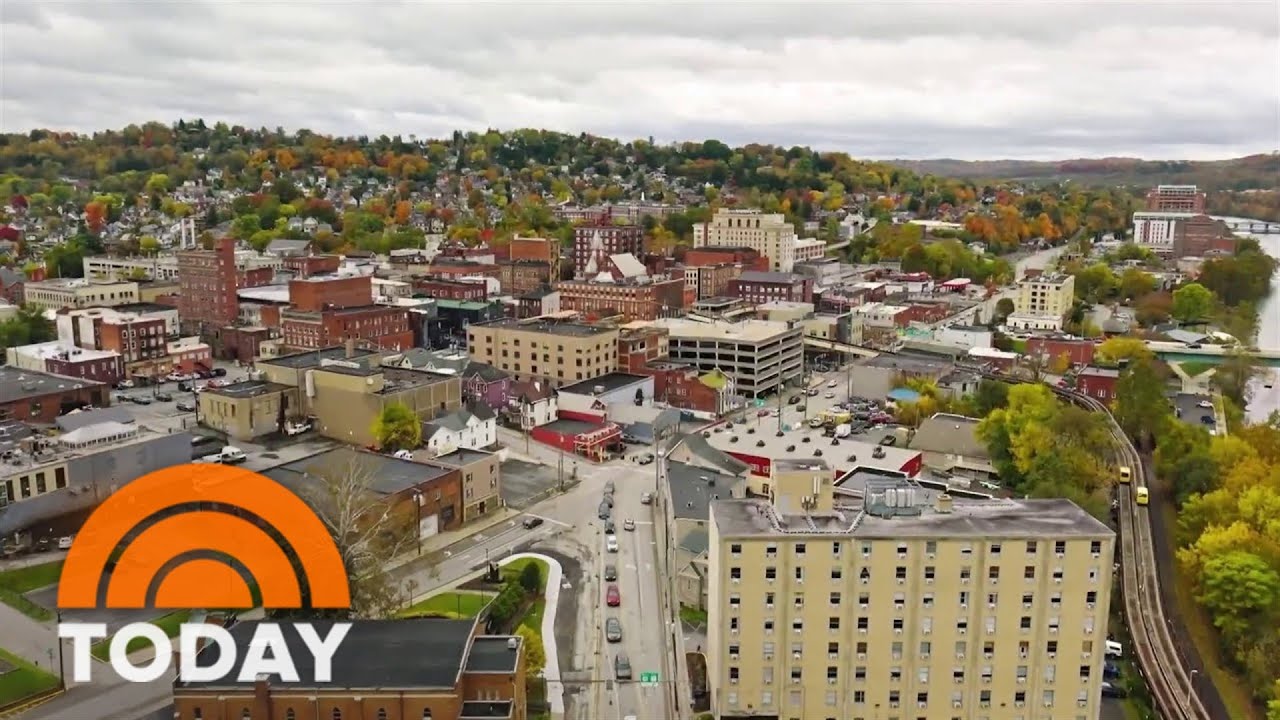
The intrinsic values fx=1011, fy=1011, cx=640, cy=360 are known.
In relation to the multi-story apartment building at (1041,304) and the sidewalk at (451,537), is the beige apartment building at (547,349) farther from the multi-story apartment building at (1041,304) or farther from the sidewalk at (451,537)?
the multi-story apartment building at (1041,304)

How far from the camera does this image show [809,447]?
27531mm

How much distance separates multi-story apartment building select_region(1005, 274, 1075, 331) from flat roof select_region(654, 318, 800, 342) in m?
15.3

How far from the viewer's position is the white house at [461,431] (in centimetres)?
2834

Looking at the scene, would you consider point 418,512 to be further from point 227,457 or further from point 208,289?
point 208,289

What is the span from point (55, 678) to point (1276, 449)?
28192mm

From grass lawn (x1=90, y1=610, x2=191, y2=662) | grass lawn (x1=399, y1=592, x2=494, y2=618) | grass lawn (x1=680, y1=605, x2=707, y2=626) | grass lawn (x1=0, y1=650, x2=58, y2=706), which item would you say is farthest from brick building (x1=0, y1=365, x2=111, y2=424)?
grass lawn (x1=680, y1=605, x2=707, y2=626)

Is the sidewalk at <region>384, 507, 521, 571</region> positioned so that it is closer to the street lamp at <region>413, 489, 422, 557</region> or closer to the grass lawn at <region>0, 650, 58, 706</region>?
the street lamp at <region>413, 489, 422, 557</region>

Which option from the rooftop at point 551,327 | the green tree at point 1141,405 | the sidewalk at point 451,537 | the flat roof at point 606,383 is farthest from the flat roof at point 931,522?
the rooftop at point 551,327

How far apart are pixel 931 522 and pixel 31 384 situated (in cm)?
2697

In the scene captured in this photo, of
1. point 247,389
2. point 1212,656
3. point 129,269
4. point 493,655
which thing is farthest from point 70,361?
point 1212,656

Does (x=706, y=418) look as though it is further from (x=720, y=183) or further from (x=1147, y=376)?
(x=720, y=183)

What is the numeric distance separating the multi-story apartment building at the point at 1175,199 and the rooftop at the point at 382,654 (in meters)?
99.3

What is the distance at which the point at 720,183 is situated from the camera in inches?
4058

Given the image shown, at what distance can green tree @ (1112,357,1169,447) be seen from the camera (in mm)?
30578
